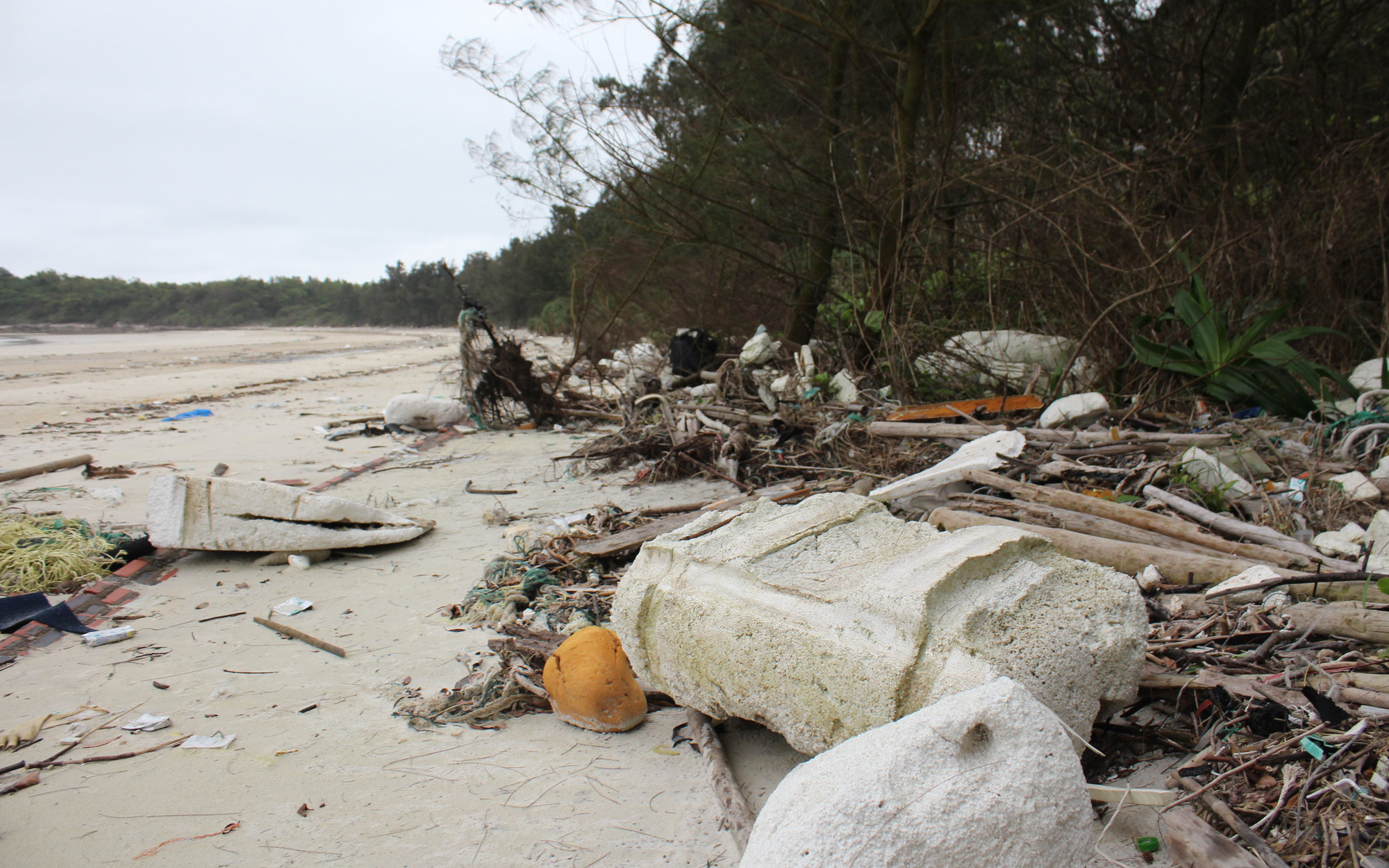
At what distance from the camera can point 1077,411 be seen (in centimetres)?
515

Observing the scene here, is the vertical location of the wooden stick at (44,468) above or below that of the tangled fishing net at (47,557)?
above

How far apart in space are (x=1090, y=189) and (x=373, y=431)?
8098mm

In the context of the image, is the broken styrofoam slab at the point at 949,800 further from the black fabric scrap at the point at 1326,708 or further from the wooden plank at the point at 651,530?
the wooden plank at the point at 651,530

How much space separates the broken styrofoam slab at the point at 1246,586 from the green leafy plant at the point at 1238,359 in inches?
120

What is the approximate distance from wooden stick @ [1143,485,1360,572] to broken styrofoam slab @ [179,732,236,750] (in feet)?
13.3

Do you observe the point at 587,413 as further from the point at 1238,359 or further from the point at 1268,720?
the point at 1268,720

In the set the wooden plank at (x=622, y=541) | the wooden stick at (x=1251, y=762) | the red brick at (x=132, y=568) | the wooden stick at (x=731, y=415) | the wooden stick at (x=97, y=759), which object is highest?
the wooden stick at (x=731, y=415)

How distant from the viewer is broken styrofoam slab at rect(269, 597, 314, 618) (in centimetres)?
382

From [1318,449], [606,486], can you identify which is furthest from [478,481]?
[1318,449]

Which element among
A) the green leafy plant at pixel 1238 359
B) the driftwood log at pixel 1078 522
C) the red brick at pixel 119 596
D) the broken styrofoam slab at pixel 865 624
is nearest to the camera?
the broken styrofoam slab at pixel 865 624

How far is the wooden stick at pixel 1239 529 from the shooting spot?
2.90 m

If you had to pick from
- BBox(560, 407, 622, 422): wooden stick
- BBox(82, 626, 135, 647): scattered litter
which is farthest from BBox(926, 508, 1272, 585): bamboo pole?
BBox(560, 407, 622, 422): wooden stick

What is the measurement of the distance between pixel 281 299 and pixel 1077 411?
76.5m

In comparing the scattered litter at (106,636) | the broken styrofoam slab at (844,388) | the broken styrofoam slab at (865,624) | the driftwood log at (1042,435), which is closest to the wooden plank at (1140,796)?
the broken styrofoam slab at (865,624)
